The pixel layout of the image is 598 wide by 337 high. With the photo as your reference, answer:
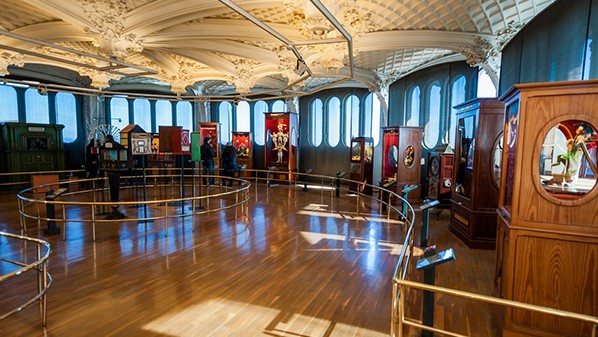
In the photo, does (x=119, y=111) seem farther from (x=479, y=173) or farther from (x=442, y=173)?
(x=479, y=173)

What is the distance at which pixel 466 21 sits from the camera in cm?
A: 693

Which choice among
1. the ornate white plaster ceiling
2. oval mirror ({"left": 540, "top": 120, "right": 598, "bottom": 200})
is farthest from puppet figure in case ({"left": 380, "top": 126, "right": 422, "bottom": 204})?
oval mirror ({"left": 540, "top": 120, "right": 598, "bottom": 200})

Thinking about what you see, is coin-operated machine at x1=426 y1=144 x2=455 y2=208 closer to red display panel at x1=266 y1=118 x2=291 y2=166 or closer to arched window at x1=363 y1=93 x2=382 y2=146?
arched window at x1=363 y1=93 x2=382 y2=146

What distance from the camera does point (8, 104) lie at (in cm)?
1324

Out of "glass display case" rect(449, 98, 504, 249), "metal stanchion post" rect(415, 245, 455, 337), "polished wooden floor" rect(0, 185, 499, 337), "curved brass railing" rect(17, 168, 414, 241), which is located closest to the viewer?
"metal stanchion post" rect(415, 245, 455, 337)

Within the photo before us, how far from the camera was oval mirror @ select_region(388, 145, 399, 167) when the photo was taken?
9.57 metres

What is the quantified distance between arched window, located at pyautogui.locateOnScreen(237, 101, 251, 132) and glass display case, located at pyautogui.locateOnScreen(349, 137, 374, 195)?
851cm

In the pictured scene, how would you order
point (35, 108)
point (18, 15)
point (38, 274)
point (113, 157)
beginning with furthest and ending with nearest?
point (35, 108)
point (18, 15)
point (113, 157)
point (38, 274)

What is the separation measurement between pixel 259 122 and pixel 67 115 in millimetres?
9958

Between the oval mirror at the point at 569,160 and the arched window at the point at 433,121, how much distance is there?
27.4 ft

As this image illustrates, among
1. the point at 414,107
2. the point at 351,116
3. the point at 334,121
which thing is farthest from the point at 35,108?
the point at 414,107

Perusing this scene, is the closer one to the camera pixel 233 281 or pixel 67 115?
pixel 233 281

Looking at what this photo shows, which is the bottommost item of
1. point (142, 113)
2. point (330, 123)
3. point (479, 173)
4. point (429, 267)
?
point (429, 267)

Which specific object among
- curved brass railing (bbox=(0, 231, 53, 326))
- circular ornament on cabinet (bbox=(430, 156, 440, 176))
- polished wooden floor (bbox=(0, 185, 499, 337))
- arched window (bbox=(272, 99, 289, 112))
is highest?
arched window (bbox=(272, 99, 289, 112))
